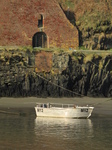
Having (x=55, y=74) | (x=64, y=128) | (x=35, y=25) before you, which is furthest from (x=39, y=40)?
(x=64, y=128)

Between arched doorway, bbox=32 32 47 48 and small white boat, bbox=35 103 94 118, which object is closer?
small white boat, bbox=35 103 94 118

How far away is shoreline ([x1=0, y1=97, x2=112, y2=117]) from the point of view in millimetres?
49062

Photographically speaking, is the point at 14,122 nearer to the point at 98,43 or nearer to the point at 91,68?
the point at 91,68

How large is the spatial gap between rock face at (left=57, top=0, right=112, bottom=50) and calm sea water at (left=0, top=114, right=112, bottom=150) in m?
27.3

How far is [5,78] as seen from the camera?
190ft

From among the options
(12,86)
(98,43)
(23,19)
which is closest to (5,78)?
(12,86)

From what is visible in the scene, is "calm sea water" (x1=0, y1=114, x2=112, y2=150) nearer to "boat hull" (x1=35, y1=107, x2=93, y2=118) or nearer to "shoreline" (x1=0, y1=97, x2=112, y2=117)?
"boat hull" (x1=35, y1=107, x2=93, y2=118)

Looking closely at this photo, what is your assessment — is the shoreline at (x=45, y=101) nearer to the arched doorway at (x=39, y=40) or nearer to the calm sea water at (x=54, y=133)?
the calm sea water at (x=54, y=133)

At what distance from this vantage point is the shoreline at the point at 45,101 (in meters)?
49.1

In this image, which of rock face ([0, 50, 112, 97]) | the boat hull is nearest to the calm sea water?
the boat hull

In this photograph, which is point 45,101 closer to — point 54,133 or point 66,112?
point 66,112

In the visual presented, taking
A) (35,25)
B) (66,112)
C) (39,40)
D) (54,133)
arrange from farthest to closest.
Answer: (39,40) → (35,25) → (66,112) → (54,133)

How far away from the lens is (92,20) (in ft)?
229

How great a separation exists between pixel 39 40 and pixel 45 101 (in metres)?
13.0
